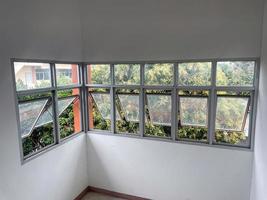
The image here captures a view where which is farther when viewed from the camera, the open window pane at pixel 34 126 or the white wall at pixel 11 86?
the open window pane at pixel 34 126

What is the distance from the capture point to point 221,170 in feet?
9.54

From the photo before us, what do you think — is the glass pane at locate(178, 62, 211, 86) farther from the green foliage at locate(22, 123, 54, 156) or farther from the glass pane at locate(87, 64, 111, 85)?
the green foliage at locate(22, 123, 54, 156)

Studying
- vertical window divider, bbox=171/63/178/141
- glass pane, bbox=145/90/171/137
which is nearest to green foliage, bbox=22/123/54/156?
glass pane, bbox=145/90/171/137

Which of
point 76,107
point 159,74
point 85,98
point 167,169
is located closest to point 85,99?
point 85,98

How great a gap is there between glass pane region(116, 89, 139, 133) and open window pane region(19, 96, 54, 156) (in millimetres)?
1113

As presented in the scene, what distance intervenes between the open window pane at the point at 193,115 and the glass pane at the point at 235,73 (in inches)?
12.1

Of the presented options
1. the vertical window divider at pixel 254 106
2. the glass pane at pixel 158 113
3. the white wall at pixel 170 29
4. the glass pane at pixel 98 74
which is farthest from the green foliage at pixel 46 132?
the vertical window divider at pixel 254 106

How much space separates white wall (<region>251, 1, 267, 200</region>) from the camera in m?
2.22

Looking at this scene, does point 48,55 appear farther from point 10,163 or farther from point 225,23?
point 225,23

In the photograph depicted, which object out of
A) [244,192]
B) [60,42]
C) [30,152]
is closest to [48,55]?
[60,42]

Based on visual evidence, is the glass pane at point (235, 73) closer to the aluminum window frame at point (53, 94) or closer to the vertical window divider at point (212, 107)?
the vertical window divider at point (212, 107)

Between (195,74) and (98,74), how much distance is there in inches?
65.2

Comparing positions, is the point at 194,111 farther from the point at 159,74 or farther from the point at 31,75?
the point at 31,75

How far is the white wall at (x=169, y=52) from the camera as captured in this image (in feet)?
8.71
